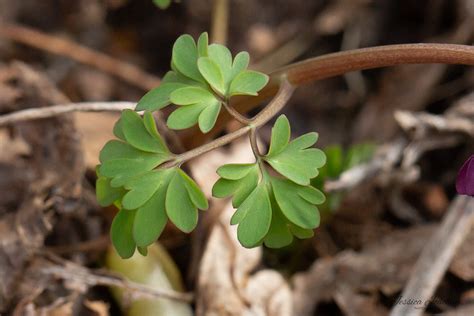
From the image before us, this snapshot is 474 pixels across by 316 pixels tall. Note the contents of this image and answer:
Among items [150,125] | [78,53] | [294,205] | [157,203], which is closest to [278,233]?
[294,205]

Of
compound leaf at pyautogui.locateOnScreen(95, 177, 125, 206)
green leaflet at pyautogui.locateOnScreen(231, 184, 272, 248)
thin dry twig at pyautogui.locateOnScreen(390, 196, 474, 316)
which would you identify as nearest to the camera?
green leaflet at pyautogui.locateOnScreen(231, 184, 272, 248)

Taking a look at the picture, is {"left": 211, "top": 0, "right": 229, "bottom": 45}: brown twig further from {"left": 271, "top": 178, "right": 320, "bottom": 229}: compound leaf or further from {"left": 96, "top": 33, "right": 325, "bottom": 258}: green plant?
{"left": 271, "top": 178, "right": 320, "bottom": 229}: compound leaf

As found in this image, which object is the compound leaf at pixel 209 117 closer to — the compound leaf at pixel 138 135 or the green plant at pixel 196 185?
the green plant at pixel 196 185

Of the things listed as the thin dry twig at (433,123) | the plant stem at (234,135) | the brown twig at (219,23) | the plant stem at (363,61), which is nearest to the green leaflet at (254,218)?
the plant stem at (234,135)

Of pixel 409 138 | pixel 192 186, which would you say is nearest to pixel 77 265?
pixel 192 186

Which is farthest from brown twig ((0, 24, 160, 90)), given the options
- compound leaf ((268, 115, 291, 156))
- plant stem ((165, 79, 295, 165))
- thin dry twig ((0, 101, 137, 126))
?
compound leaf ((268, 115, 291, 156))

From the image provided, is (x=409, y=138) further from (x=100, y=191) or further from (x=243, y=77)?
(x=100, y=191)
